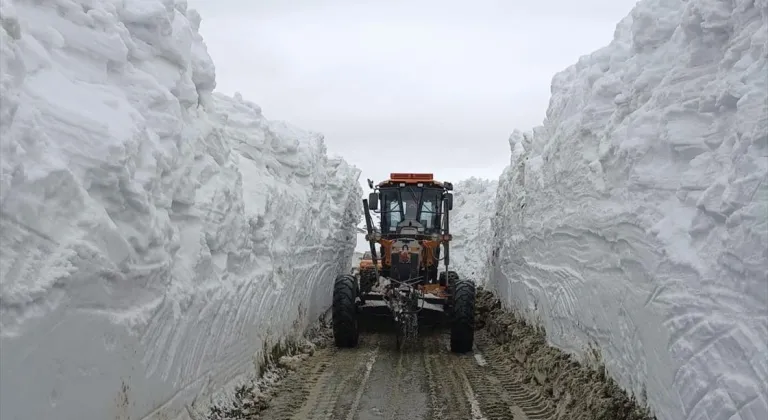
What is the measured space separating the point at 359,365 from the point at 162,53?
543 cm

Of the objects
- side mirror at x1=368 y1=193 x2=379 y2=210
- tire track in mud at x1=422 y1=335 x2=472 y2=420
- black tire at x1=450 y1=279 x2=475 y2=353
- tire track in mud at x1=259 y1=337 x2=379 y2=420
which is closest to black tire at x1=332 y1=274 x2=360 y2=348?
tire track in mud at x1=259 y1=337 x2=379 y2=420

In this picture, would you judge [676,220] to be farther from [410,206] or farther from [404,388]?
[410,206]

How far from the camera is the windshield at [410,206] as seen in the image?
13344 millimetres

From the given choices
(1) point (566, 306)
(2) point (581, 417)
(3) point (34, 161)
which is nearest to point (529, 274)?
(1) point (566, 306)

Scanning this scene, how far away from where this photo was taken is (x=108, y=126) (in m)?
4.71

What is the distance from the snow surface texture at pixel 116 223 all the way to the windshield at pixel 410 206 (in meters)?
4.52

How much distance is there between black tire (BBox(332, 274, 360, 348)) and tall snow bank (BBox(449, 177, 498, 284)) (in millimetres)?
12767

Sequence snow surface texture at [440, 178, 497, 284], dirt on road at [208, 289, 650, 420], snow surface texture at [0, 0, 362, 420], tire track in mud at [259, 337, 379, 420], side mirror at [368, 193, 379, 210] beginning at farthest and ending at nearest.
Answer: snow surface texture at [440, 178, 497, 284]
side mirror at [368, 193, 379, 210]
tire track in mud at [259, 337, 379, 420]
dirt on road at [208, 289, 650, 420]
snow surface texture at [0, 0, 362, 420]

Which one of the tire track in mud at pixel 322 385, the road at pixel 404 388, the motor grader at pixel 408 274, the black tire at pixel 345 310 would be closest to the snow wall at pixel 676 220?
the road at pixel 404 388

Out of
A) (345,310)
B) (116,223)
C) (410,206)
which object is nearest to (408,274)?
(345,310)

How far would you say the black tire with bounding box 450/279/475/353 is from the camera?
36.7ft

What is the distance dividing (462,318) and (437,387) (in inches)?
101

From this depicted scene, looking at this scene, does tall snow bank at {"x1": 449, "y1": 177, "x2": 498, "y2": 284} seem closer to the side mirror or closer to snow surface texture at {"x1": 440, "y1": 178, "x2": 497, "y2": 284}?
snow surface texture at {"x1": 440, "y1": 178, "x2": 497, "y2": 284}

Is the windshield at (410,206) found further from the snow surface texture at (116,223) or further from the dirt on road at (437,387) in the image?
the snow surface texture at (116,223)
